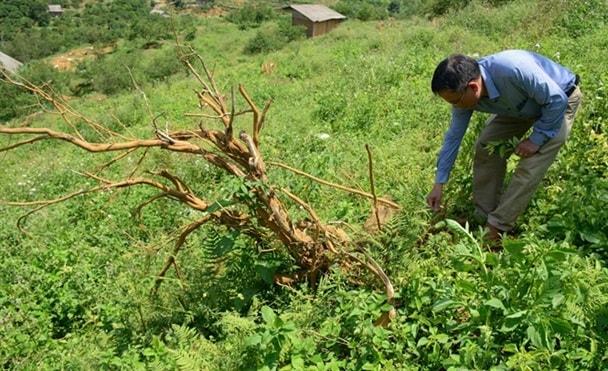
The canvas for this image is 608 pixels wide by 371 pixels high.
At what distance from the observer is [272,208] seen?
8.73ft

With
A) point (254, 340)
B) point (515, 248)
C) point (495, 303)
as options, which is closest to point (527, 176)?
point (515, 248)

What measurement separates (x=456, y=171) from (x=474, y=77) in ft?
4.15

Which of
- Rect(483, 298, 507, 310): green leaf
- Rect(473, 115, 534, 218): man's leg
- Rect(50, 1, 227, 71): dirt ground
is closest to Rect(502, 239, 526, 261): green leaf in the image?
Rect(483, 298, 507, 310): green leaf

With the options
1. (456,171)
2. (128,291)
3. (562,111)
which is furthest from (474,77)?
(128,291)

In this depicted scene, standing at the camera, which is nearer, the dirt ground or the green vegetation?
the green vegetation

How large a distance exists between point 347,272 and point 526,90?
1469mm

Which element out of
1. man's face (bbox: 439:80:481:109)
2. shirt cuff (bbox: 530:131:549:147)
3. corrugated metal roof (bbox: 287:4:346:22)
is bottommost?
corrugated metal roof (bbox: 287:4:346:22)

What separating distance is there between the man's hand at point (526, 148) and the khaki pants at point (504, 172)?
7 centimetres

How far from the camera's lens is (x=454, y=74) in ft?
8.68

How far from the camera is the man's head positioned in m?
2.65

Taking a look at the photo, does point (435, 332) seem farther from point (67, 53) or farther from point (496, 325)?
point (67, 53)

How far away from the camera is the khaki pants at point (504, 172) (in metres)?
2.93

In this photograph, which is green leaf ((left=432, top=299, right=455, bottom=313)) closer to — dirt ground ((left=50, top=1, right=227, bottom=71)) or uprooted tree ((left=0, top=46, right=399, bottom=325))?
uprooted tree ((left=0, top=46, right=399, bottom=325))

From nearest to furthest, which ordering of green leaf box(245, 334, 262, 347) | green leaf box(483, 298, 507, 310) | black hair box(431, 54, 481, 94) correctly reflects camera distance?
green leaf box(483, 298, 507, 310) < green leaf box(245, 334, 262, 347) < black hair box(431, 54, 481, 94)
